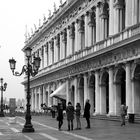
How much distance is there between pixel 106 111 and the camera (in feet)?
142

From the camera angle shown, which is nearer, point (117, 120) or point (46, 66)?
point (117, 120)

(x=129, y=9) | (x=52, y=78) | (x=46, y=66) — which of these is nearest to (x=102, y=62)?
(x=129, y=9)

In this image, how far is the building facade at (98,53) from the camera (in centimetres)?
3509

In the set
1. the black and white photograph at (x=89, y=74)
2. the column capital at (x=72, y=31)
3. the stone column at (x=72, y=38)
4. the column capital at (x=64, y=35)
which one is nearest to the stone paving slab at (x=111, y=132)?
the black and white photograph at (x=89, y=74)

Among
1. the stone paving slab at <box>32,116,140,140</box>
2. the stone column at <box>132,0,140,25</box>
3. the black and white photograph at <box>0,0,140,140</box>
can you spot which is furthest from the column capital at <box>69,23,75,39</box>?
the stone paving slab at <box>32,116,140,140</box>

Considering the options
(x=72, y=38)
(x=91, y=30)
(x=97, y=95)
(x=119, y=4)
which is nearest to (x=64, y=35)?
(x=72, y=38)

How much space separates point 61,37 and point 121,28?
23085 millimetres

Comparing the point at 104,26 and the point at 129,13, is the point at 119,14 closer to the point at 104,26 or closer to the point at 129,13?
the point at 129,13

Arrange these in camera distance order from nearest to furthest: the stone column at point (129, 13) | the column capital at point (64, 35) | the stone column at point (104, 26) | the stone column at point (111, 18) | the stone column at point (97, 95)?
the stone column at point (129, 13) < the stone column at point (111, 18) < the stone column at point (104, 26) < the stone column at point (97, 95) < the column capital at point (64, 35)

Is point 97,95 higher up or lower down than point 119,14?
lower down

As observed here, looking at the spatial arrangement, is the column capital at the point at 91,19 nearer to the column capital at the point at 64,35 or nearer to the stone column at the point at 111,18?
the stone column at the point at 111,18

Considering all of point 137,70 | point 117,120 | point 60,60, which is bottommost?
point 117,120

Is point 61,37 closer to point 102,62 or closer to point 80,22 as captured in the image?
point 80,22

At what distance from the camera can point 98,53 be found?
41.2m
